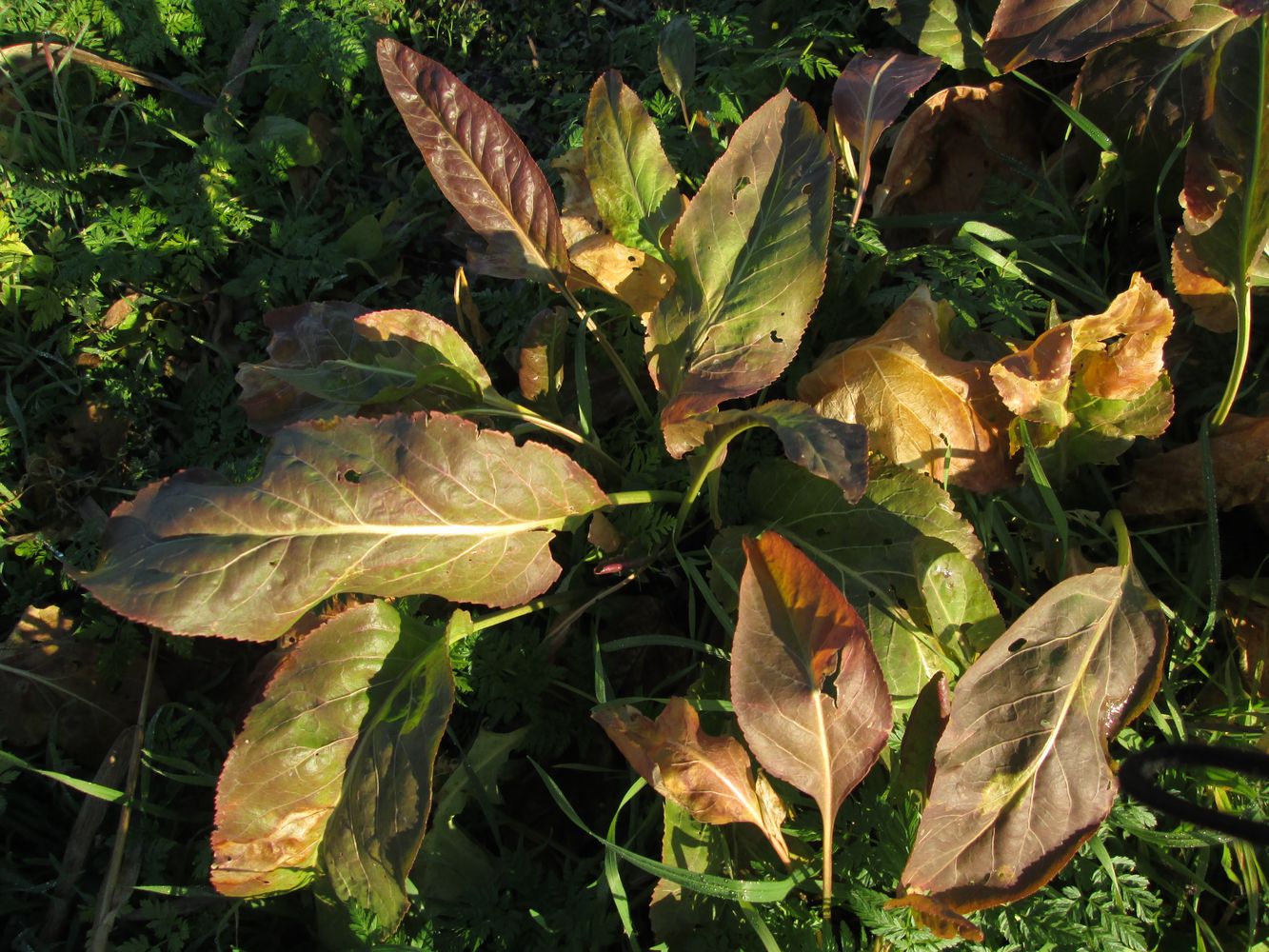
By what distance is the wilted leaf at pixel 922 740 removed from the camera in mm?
1738

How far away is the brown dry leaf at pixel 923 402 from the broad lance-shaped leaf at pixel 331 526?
0.64 m

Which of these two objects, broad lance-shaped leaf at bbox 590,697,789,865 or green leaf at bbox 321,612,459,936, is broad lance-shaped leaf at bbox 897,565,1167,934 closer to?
broad lance-shaped leaf at bbox 590,697,789,865

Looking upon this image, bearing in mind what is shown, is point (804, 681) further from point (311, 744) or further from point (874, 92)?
point (874, 92)

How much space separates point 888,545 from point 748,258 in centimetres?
68

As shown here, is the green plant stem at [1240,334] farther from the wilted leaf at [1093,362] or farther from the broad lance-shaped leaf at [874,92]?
the broad lance-shaped leaf at [874,92]

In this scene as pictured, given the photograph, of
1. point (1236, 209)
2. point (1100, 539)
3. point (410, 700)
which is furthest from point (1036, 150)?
point (410, 700)

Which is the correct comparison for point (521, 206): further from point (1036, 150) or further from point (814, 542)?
point (1036, 150)

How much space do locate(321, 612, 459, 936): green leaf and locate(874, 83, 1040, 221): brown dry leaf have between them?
169 centimetres

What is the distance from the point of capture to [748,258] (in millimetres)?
2074

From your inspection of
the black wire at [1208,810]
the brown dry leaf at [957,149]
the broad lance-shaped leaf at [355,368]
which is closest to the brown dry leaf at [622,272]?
the broad lance-shaped leaf at [355,368]

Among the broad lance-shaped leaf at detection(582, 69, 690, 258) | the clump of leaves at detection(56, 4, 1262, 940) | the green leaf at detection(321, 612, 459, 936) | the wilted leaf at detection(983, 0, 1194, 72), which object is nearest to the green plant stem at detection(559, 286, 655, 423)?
the clump of leaves at detection(56, 4, 1262, 940)

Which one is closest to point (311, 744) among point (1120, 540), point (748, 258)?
point (748, 258)

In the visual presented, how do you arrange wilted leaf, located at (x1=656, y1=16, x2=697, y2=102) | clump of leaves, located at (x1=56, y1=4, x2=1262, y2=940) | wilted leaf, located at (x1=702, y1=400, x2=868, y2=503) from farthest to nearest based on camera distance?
wilted leaf, located at (x1=656, y1=16, x2=697, y2=102) < clump of leaves, located at (x1=56, y1=4, x2=1262, y2=940) < wilted leaf, located at (x1=702, y1=400, x2=868, y2=503)

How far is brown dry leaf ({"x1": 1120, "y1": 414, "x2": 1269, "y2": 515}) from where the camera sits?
2.01 m
